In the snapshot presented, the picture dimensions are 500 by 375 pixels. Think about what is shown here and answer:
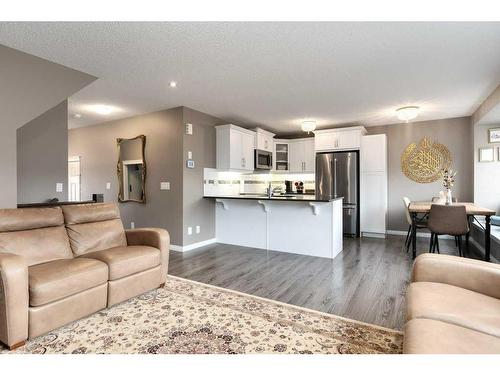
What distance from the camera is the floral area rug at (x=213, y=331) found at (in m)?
1.74

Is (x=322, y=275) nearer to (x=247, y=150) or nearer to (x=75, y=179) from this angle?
(x=247, y=150)

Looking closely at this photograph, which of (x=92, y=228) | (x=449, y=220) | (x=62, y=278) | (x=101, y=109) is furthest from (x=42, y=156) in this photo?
(x=449, y=220)

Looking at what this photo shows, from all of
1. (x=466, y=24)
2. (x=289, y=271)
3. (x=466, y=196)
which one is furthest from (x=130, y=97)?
(x=466, y=196)

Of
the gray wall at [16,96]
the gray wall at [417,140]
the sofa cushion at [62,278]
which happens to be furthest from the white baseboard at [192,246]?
the gray wall at [417,140]

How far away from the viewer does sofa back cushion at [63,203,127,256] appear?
2.63 m

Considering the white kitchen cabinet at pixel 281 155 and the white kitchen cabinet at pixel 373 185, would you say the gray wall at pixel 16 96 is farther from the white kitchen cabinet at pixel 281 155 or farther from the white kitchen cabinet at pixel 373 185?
the white kitchen cabinet at pixel 373 185

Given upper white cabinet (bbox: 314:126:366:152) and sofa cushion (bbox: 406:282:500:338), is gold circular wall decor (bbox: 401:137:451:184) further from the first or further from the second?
sofa cushion (bbox: 406:282:500:338)

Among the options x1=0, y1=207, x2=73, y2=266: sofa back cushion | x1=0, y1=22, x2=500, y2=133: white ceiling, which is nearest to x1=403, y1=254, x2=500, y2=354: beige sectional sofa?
x1=0, y1=22, x2=500, y2=133: white ceiling

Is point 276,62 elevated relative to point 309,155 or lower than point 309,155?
elevated

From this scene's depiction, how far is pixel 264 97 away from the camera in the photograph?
13.2 ft

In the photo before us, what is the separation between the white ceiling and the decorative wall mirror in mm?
798

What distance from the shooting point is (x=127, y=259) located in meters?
2.42

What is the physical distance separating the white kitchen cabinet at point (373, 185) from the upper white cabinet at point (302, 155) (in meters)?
1.22

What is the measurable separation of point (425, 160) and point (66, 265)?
6148 mm
